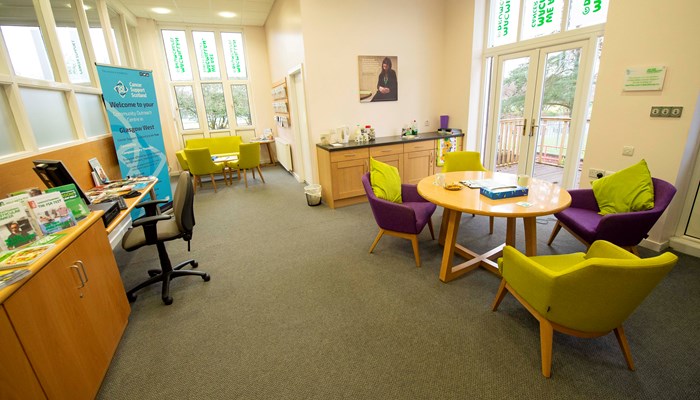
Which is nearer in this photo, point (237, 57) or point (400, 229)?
point (400, 229)

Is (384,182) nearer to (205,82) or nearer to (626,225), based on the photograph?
(626,225)

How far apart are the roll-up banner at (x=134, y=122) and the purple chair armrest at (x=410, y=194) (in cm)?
302

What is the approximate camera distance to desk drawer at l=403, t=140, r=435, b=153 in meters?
4.76

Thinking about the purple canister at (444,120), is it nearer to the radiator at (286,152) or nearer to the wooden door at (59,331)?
the radiator at (286,152)

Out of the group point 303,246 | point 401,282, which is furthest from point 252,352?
point 303,246

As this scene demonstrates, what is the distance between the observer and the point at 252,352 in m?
1.92

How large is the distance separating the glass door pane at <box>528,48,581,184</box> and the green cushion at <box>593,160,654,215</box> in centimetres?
143

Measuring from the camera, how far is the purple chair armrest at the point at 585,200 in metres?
2.85

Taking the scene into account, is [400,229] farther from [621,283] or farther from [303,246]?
[621,283]

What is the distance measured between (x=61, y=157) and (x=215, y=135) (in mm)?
5074

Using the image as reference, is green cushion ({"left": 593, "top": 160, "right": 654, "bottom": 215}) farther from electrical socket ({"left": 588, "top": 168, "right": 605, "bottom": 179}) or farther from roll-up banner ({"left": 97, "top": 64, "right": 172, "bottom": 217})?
roll-up banner ({"left": 97, "top": 64, "right": 172, "bottom": 217})

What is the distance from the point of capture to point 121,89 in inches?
161

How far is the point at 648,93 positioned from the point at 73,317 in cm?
483

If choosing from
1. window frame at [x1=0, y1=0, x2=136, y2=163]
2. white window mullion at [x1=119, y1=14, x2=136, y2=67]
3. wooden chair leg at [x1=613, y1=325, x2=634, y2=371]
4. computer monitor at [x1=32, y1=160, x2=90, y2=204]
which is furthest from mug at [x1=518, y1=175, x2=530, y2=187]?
white window mullion at [x1=119, y1=14, x2=136, y2=67]
